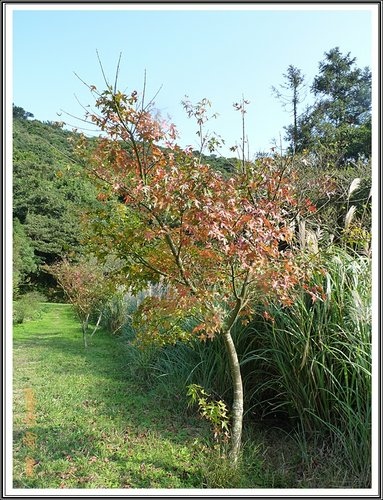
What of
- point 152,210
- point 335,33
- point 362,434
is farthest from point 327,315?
point 335,33

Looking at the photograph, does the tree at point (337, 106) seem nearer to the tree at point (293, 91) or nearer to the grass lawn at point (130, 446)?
the tree at point (293, 91)

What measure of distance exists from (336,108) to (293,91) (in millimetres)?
1669

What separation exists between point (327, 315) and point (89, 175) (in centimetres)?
167

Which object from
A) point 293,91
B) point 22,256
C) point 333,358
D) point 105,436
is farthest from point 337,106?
point 105,436

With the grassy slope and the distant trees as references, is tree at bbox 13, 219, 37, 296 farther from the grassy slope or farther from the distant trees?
the distant trees

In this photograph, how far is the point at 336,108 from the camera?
523 inches

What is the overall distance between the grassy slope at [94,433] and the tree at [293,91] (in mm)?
10406

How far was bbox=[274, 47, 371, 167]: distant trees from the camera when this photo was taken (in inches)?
496

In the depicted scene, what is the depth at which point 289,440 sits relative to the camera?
273cm

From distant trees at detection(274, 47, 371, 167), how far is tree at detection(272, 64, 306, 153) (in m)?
0.03

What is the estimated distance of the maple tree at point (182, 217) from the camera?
2.01 meters

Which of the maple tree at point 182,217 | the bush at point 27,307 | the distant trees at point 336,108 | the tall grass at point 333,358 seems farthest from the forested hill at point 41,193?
the tall grass at point 333,358

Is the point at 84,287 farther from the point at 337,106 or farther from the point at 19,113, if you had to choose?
the point at 337,106

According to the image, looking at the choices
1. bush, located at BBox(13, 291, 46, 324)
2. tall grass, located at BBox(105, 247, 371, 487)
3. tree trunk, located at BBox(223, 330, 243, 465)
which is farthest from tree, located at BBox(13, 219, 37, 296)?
tree trunk, located at BBox(223, 330, 243, 465)
